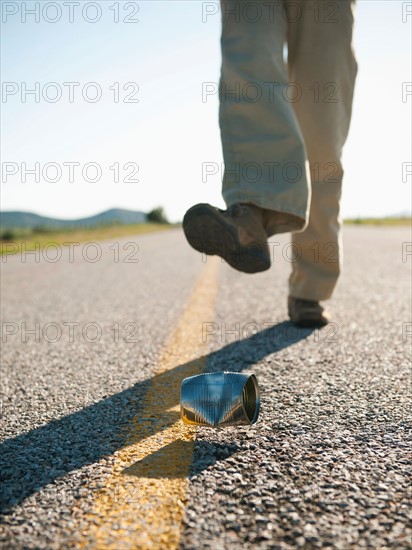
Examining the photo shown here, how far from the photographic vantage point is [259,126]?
2.28 meters

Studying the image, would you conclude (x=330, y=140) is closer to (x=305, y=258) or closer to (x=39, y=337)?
(x=305, y=258)

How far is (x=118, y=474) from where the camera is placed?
130 centimetres

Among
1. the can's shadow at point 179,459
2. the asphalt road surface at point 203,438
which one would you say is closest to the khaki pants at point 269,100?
the asphalt road surface at point 203,438

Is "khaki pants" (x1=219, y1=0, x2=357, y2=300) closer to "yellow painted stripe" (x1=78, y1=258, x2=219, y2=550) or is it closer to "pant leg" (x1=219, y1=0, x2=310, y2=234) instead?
"pant leg" (x1=219, y1=0, x2=310, y2=234)

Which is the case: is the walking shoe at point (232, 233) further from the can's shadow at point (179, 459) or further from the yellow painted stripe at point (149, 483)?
the can's shadow at point (179, 459)

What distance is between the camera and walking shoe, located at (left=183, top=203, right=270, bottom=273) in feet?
7.08


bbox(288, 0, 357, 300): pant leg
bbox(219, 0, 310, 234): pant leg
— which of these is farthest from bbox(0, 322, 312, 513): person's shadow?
bbox(288, 0, 357, 300): pant leg

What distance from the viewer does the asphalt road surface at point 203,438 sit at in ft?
3.47

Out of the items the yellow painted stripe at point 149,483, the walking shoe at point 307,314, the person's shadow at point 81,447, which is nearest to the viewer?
the yellow painted stripe at point 149,483

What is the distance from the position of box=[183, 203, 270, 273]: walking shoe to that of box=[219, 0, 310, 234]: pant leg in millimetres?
64

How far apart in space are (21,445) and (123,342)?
1.32 meters

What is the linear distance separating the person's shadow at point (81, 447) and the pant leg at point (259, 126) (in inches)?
30.9

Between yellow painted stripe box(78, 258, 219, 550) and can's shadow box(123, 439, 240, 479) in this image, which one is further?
can's shadow box(123, 439, 240, 479)

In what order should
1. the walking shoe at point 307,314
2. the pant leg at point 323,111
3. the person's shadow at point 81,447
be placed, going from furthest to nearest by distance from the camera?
the walking shoe at point 307,314, the pant leg at point 323,111, the person's shadow at point 81,447
